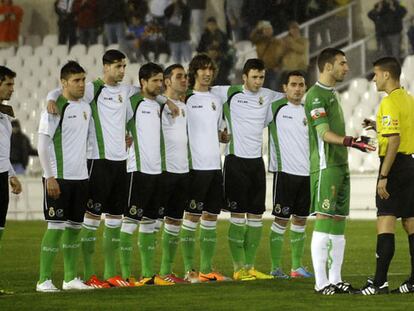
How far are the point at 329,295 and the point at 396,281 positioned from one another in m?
1.46

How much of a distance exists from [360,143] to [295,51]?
13.8 meters

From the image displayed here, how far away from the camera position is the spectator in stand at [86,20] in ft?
91.2

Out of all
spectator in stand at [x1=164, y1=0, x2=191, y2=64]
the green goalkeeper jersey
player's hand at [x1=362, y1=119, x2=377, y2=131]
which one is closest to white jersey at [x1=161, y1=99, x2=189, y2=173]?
the green goalkeeper jersey

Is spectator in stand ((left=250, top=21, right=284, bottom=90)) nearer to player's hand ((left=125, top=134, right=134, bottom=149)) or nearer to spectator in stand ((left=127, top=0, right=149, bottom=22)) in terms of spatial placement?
spectator in stand ((left=127, top=0, right=149, bottom=22))

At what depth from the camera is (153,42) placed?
2719 cm

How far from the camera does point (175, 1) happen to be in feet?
88.2

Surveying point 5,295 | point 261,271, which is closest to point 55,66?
point 261,271

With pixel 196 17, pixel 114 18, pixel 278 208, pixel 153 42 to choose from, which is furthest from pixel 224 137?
pixel 114 18

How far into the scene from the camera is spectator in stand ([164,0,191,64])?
87.2ft

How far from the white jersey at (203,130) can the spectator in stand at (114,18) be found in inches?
564

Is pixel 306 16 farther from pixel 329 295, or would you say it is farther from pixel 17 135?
pixel 329 295

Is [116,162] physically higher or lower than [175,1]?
lower

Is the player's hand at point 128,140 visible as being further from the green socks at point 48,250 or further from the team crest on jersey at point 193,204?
the green socks at point 48,250

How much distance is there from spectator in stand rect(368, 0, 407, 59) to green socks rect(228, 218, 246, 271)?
11103mm
